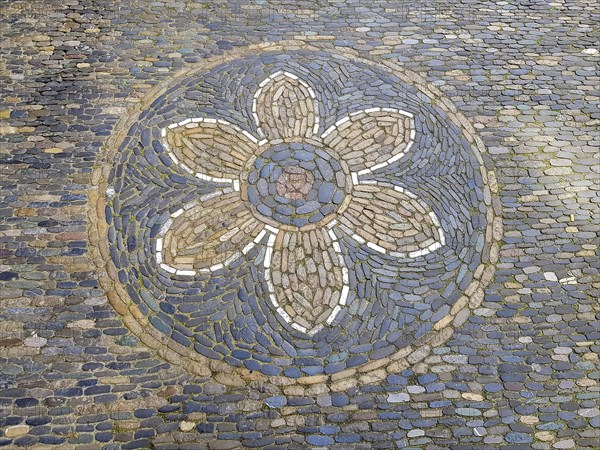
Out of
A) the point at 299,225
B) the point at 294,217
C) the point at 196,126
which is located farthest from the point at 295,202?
the point at 196,126

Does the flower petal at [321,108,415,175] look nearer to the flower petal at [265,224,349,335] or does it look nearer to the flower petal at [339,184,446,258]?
the flower petal at [339,184,446,258]

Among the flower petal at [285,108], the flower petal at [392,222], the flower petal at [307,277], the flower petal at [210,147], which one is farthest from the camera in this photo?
the flower petal at [285,108]

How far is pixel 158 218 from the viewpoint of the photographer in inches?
360

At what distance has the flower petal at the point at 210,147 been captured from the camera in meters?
9.57

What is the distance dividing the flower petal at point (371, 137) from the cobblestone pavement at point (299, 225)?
0.11 feet

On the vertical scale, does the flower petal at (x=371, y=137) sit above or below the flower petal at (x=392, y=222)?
above

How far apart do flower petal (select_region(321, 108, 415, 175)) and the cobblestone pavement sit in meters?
0.03

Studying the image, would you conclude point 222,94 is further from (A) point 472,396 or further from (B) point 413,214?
(A) point 472,396

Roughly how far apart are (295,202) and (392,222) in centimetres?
127

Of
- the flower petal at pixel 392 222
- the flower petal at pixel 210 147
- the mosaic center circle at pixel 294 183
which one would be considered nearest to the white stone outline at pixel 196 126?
the flower petal at pixel 210 147

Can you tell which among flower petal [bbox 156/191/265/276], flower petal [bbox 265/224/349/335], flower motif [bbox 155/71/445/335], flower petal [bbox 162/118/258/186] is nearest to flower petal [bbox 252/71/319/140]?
flower motif [bbox 155/71/445/335]

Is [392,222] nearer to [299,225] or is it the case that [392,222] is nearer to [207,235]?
[299,225]

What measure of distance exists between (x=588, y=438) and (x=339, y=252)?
3499mm

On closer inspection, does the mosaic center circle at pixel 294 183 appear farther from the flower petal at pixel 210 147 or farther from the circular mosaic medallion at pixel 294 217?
the flower petal at pixel 210 147
